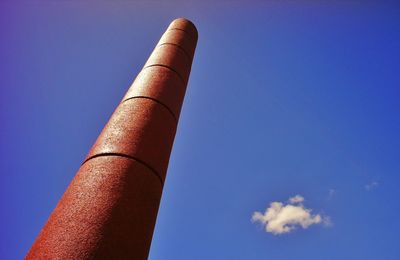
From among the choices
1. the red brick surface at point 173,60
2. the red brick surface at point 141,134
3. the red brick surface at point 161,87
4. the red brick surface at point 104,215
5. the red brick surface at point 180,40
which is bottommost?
the red brick surface at point 104,215

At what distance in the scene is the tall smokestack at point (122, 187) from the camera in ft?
7.57

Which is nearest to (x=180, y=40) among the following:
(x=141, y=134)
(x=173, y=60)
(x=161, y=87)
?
(x=173, y=60)

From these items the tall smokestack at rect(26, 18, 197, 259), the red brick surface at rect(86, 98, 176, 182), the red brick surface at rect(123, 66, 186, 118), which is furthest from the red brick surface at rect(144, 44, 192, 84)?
the red brick surface at rect(86, 98, 176, 182)

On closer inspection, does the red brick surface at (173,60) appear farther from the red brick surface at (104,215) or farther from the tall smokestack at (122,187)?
the red brick surface at (104,215)

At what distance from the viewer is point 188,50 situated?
582 cm

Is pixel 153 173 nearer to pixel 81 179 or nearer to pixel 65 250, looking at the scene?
pixel 81 179

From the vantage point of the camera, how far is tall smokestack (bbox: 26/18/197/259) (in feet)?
7.57

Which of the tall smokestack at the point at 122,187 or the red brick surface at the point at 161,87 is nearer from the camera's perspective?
the tall smokestack at the point at 122,187

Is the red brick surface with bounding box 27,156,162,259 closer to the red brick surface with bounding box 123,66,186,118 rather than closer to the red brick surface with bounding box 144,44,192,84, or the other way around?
Result: the red brick surface with bounding box 123,66,186,118

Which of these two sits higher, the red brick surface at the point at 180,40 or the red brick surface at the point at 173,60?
the red brick surface at the point at 180,40

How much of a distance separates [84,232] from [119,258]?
0.35 metres

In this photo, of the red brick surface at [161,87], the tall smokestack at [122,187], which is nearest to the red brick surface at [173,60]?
the red brick surface at [161,87]

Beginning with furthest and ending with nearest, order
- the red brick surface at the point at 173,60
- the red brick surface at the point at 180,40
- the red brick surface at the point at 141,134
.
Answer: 1. the red brick surface at the point at 180,40
2. the red brick surface at the point at 173,60
3. the red brick surface at the point at 141,134

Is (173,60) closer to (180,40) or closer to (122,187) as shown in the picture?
(180,40)
